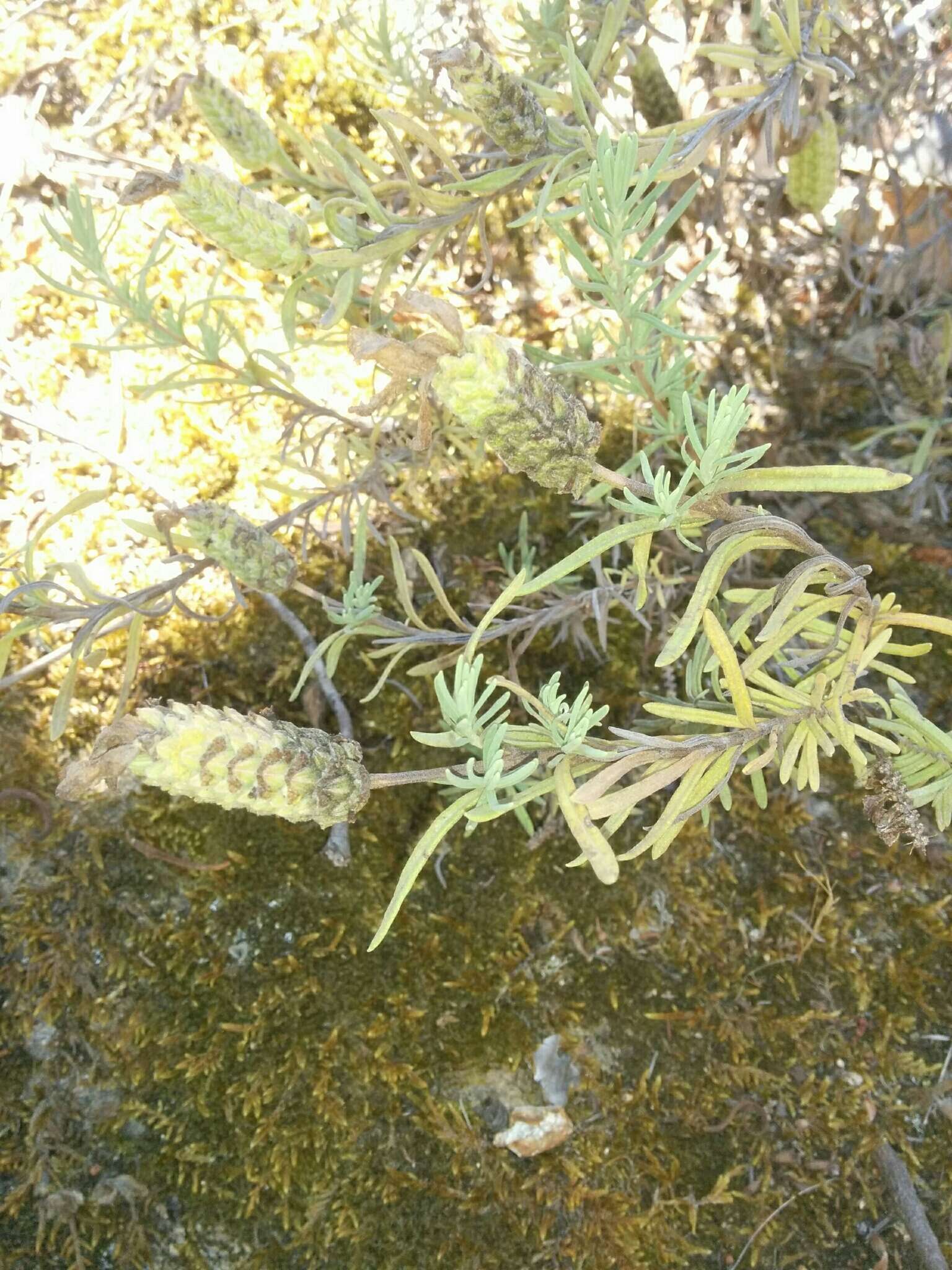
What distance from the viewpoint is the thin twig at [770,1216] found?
1364mm

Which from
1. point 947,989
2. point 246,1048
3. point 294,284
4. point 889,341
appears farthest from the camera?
point 889,341

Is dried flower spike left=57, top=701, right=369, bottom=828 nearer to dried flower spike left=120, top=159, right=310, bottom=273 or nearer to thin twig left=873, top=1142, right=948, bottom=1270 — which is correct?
dried flower spike left=120, top=159, right=310, bottom=273

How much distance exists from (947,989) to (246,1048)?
1156 mm

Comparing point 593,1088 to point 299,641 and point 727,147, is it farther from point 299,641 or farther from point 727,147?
point 727,147

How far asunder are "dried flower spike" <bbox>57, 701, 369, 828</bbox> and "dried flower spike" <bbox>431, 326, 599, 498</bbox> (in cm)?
36

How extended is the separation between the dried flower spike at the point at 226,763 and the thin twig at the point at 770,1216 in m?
1.00

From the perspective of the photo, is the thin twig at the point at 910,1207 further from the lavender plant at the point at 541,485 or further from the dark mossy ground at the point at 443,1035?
the lavender plant at the point at 541,485

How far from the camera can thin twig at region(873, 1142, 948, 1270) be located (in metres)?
1.34

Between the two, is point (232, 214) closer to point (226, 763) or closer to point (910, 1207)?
point (226, 763)

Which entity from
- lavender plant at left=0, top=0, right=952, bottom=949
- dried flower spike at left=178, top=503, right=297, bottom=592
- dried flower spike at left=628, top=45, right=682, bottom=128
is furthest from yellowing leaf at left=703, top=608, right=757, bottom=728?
dried flower spike at left=628, top=45, right=682, bottom=128

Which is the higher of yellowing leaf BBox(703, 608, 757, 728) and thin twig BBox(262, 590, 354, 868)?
yellowing leaf BBox(703, 608, 757, 728)

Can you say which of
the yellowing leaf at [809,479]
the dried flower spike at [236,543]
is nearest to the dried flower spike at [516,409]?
the yellowing leaf at [809,479]

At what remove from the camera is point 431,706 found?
5.50ft

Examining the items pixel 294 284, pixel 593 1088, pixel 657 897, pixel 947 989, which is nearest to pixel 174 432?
pixel 294 284
